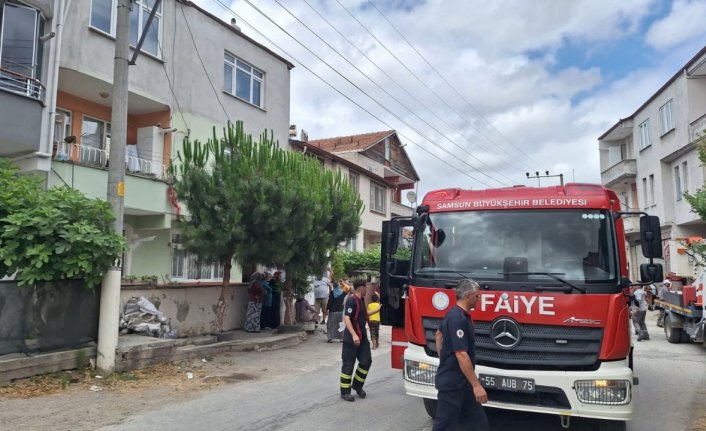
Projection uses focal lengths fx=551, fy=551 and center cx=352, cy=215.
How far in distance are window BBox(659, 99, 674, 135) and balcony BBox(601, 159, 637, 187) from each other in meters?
4.46

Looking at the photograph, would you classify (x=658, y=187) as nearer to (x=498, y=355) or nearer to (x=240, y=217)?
(x=240, y=217)

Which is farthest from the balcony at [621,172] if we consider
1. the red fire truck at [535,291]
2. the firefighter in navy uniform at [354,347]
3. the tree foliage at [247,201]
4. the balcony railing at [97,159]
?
the firefighter in navy uniform at [354,347]

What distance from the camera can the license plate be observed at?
5.34 meters

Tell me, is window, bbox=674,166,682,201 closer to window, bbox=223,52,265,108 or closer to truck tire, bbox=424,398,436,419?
window, bbox=223,52,265,108

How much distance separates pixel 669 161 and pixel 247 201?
25.0 metres

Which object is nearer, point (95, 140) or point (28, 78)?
point (28, 78)

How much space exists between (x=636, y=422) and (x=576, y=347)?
2.50 metres

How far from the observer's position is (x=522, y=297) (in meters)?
5.60

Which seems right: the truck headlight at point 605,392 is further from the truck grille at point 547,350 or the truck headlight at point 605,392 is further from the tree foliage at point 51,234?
the tree foliage at point 51,234

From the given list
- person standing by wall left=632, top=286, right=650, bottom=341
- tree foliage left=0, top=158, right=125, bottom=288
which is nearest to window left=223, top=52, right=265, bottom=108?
tree foliage left=0, top=158, right=125, bottom=288

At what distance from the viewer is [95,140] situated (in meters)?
15.6

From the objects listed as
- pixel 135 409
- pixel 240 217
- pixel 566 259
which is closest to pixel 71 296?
pixel 135 409

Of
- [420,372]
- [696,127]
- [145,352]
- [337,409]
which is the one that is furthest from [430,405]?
[696,127]

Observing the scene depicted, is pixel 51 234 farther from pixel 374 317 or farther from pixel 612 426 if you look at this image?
pixel 612 426
